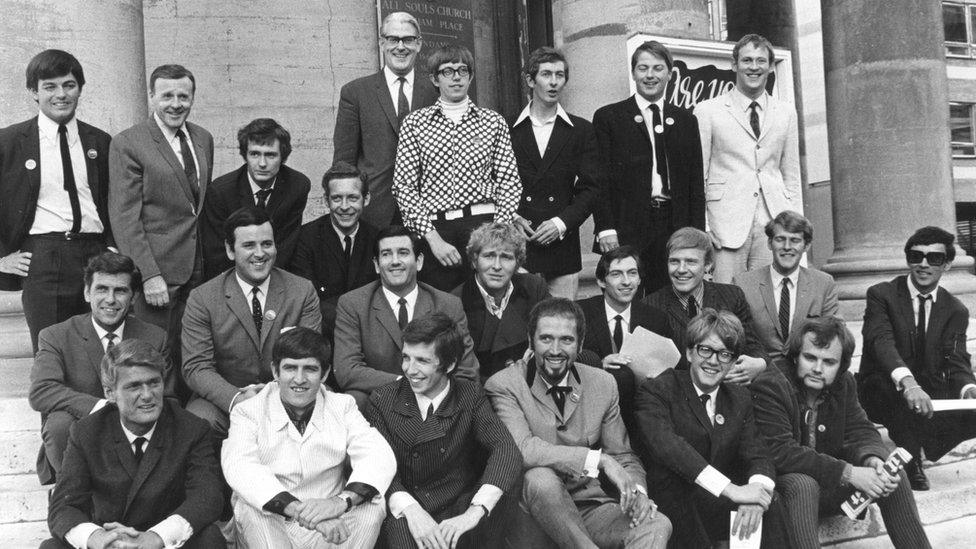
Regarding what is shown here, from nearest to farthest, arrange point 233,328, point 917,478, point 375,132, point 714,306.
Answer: point 233,328
point 714,306
point 917,478
point 375,132

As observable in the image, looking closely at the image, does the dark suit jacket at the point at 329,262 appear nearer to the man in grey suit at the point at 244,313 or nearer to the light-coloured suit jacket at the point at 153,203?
the man in grey suit at the point at 244,313

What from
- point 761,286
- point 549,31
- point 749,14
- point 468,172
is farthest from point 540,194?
point 749,14

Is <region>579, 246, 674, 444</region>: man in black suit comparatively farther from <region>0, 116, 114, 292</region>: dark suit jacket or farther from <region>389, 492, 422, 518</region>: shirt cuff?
<region>0, 116, 114, 292</region>: dark suit jacket

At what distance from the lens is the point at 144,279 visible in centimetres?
519

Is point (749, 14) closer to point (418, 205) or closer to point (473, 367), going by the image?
point (418, 205)

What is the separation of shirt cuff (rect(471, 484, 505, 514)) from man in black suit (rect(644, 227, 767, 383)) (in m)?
1.47

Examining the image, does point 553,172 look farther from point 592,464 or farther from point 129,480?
point 129,480

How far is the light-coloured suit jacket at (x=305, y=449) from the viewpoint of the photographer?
4.22 meters

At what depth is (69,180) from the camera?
511 centimetres

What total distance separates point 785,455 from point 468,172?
2.36 m

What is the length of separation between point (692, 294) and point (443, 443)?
1.81 metres

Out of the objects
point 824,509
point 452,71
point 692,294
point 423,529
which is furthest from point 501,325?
point 824,509

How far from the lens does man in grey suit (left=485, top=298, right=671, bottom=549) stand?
14.5 ft

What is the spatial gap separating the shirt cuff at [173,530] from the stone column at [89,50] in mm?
2723
